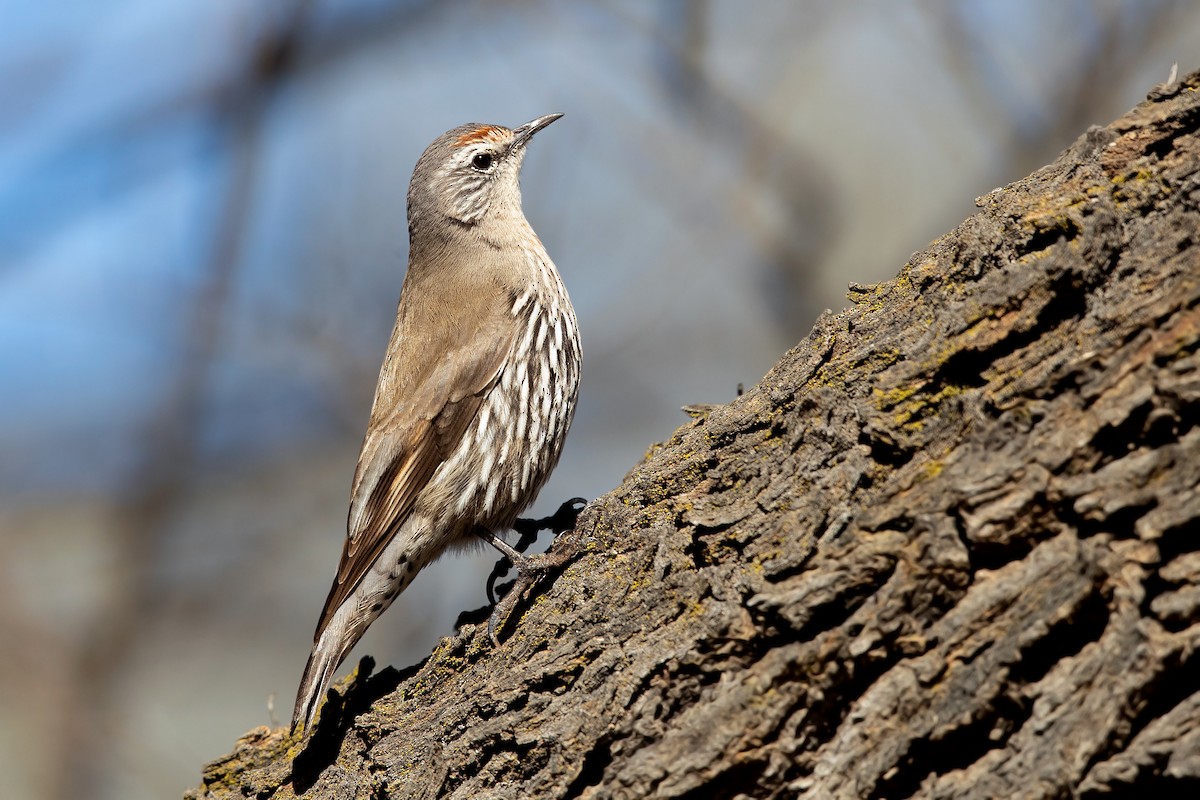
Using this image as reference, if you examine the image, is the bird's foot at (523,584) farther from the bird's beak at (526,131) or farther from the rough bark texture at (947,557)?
the bird's beak at (526,131)

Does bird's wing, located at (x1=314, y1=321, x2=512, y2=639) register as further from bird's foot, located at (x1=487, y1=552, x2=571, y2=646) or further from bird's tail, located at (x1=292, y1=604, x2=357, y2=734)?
bird's foot, located at (x1=487, y1=552, x2=571, y2=646)

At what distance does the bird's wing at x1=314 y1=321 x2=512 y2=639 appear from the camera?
14.1 feet

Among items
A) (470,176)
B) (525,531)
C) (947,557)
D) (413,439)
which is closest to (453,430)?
(413,439)

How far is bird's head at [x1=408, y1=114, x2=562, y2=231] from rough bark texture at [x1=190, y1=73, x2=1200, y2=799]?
2884 millimetres

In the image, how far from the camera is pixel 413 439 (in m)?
4.48

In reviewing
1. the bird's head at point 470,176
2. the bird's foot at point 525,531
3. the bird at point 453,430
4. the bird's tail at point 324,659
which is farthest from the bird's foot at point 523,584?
the bird's head at point 470,176

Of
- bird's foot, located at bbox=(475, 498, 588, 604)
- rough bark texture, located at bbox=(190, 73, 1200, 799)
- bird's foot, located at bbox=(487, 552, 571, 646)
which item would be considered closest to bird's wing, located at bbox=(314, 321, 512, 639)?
bird's foot, located at bbox=(475, 498, 588, 604)

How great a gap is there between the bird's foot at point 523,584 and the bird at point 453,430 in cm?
35

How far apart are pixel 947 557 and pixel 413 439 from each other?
2694 mm

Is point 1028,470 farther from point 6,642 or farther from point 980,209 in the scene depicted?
point 6,642

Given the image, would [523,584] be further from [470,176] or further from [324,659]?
[470,176]

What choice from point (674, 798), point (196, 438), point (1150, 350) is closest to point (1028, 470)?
point (1150, 350)

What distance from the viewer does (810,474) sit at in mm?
2596

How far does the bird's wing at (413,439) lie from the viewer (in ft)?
14.1
